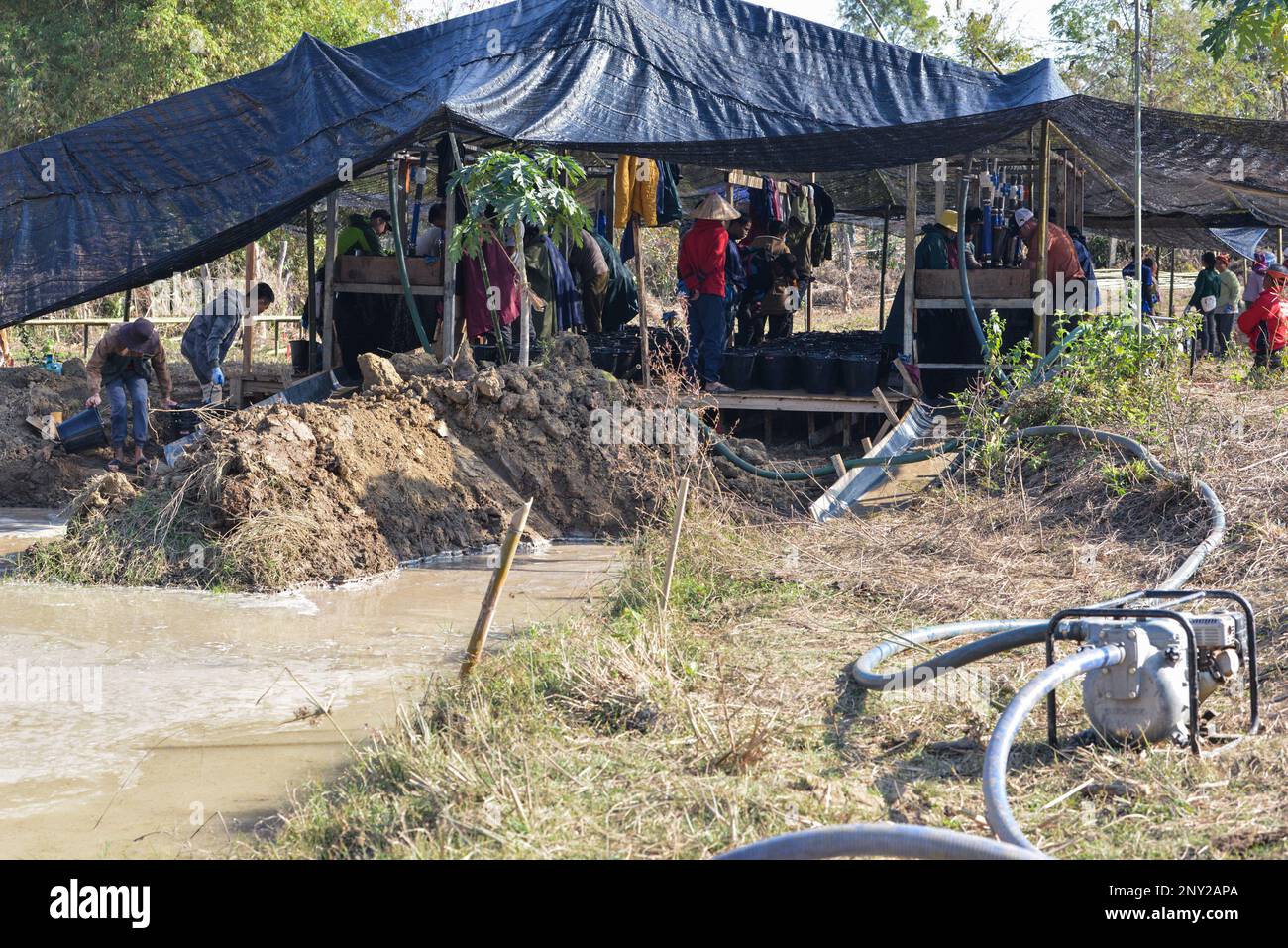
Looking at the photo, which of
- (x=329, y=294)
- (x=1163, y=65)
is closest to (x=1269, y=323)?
(x=329, y=294)

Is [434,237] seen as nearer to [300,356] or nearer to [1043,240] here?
[300,356]

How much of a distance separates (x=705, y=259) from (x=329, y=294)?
3624mm

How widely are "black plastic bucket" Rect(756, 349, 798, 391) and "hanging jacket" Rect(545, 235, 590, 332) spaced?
6.49 feet

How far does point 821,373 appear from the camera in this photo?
40.2 ft

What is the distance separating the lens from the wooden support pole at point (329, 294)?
12.5 m

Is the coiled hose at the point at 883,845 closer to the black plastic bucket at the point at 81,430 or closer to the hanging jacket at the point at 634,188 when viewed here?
the black plastic bucket at the point at 81,430

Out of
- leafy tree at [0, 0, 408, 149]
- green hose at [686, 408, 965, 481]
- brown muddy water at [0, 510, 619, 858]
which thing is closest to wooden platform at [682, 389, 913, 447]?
green hose at [686, 408, 965, 481]

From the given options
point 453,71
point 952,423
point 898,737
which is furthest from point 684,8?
point 898,737

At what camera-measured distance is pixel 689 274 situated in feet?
39.3

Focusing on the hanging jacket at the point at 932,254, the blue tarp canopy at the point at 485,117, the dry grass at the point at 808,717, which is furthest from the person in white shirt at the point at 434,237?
the dry grass at the point at 808,717

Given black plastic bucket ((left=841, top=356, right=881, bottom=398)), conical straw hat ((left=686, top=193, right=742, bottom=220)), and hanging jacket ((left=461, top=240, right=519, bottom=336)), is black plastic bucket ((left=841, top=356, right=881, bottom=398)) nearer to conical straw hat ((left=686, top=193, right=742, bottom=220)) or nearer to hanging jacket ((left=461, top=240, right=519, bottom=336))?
conical straw hat ((left=686, top=193, right=742, bottom=220))
